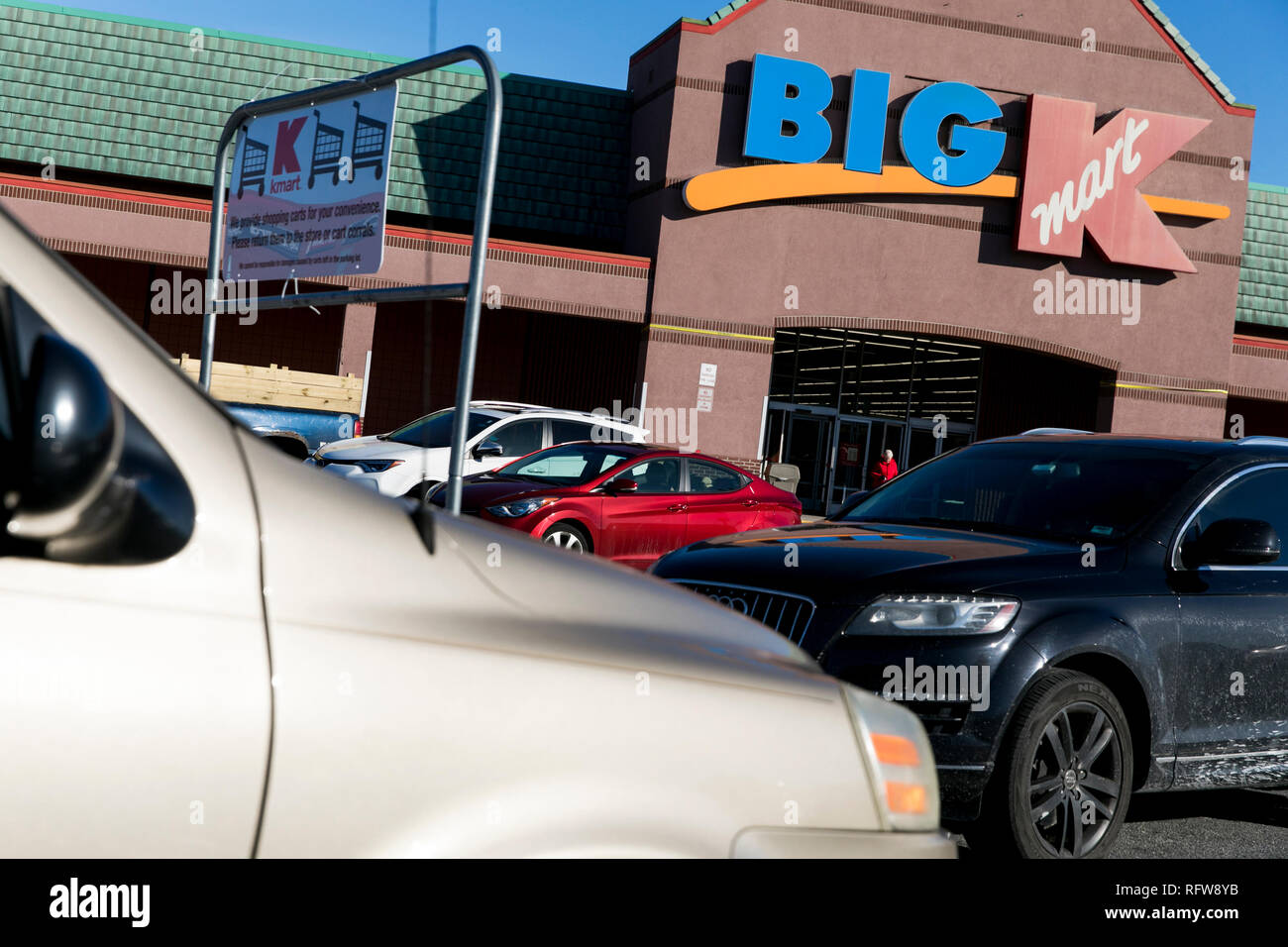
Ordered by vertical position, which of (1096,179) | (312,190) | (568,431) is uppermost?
(1096,179)

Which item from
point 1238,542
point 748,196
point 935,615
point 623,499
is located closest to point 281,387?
point 623,499

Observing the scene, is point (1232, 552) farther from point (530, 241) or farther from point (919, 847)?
point (530, 241)

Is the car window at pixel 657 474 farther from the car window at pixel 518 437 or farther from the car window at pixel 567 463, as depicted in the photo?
the car window at pixel 518 437

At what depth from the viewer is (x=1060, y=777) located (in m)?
4.93

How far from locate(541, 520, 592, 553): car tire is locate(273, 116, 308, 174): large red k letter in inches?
260

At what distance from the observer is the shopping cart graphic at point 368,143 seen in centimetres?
562

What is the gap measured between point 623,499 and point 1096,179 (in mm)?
16129

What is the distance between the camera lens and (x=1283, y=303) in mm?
28688

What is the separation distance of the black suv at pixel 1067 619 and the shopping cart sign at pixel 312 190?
2055 millimetres

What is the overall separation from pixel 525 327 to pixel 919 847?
25.9 metres

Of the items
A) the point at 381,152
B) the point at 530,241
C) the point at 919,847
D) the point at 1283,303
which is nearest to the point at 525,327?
the point at 530,241

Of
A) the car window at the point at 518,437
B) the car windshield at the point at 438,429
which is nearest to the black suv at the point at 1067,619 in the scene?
the car windshield at the point at 438,429

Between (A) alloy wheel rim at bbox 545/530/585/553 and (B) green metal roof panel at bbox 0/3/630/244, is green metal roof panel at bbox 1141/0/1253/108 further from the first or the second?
(A) alloy wheel rim at bbox 545/530/585/553

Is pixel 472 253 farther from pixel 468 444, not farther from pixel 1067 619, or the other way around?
pixel 468 444
